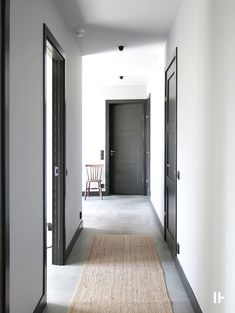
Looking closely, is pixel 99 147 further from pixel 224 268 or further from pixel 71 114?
pixel 224 268

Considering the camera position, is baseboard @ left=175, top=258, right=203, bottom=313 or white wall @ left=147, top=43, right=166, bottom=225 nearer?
baseboard @ left=175, top=258, right=203, bottom=313

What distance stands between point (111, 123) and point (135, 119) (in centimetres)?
58

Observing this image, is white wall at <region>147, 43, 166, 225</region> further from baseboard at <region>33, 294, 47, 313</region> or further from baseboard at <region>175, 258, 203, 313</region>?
baseboard at <region>33, 294, 47, 313</region>

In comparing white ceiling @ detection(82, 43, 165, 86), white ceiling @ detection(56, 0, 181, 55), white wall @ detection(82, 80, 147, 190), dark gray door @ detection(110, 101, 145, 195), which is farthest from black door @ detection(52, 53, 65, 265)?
dark gray door @ detection(110, 101, 145, 195)

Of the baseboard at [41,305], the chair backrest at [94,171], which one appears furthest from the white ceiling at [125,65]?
the baseboard at [41,305]

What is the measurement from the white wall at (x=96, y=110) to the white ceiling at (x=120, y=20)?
318cm

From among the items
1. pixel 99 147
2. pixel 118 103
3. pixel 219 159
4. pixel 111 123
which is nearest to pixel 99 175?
pixel 99 147

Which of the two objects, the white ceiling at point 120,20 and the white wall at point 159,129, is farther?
the white wall at point 159,129

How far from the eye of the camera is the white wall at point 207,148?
160 cm

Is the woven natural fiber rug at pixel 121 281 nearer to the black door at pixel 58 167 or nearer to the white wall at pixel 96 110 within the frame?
the black door at pixel 58 167

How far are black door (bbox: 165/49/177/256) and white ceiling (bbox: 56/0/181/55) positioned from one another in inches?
16.7

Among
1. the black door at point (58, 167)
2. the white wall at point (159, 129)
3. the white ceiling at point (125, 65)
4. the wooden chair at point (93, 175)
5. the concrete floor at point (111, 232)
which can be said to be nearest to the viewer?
the concrete floor at point (111, 232)

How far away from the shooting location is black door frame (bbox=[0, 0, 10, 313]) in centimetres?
155

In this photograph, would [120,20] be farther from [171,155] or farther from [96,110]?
[96,110]
